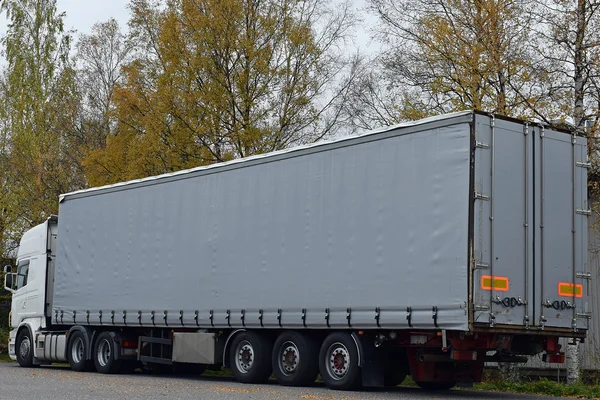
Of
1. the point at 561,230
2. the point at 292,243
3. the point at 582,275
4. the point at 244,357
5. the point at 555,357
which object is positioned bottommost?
the point at 244,357

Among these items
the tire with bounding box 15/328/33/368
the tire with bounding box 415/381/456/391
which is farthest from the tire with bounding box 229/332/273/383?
the tire with bounding box 15/328/33/368

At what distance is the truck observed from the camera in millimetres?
12898

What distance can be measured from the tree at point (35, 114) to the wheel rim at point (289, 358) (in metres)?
20.4

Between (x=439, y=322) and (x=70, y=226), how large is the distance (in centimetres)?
1144

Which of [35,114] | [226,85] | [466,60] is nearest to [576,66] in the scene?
[466,60]

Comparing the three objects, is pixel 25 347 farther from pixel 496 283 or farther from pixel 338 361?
pixel 496 283

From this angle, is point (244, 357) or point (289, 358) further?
point (244, 357)

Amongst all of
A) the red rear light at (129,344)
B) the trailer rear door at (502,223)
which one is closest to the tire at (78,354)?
the red rear light at (129,344)

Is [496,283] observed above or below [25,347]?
above

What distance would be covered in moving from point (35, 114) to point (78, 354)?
873 inches

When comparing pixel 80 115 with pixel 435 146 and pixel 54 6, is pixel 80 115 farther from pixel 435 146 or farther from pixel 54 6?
pixel 435 146

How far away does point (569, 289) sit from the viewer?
44.9 ft

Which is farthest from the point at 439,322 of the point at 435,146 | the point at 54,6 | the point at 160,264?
the point at 54,6

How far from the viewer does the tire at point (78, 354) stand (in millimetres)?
20750
